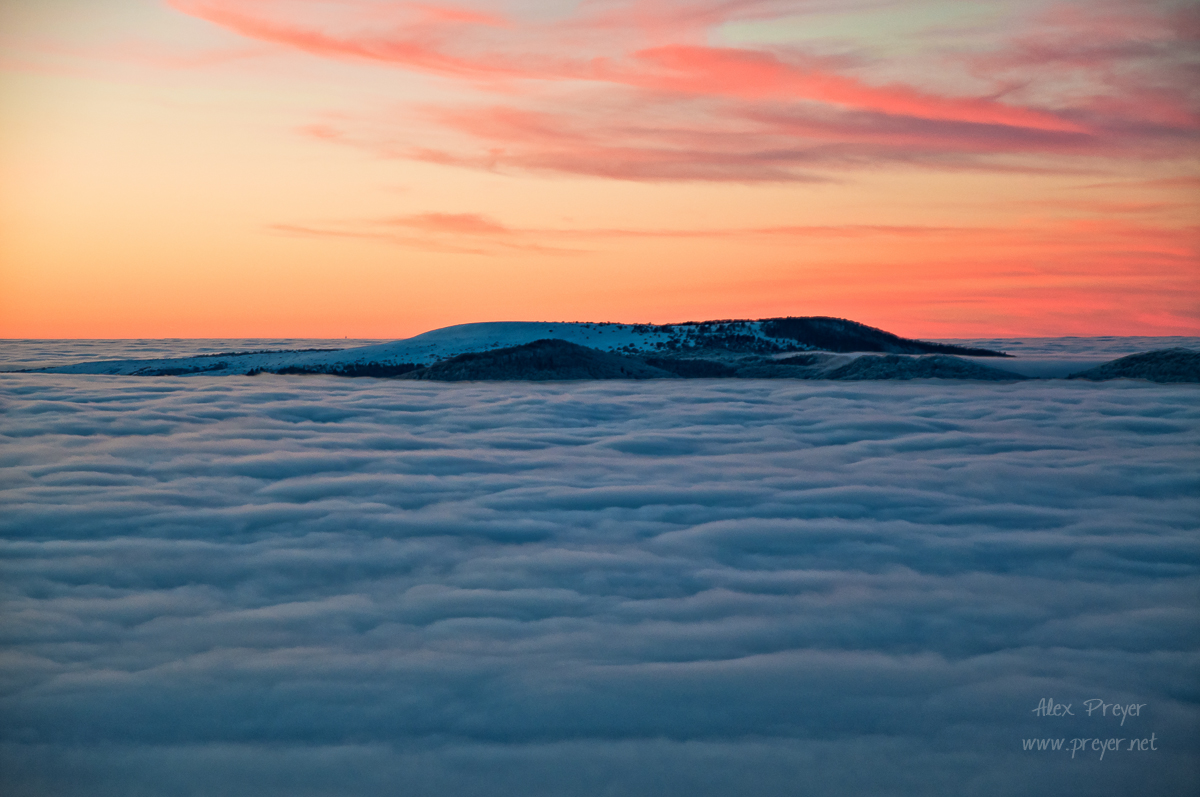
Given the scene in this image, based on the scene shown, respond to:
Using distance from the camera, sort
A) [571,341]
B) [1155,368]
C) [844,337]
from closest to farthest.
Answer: [1155,368] → [571,341] → [844,337]

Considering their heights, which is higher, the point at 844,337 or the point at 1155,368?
the point at 844,337

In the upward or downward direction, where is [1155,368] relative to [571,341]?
downward

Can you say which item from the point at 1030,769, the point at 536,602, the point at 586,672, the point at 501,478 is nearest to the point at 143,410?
the point at 501,478

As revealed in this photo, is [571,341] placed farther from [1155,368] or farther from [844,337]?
[1155,368]

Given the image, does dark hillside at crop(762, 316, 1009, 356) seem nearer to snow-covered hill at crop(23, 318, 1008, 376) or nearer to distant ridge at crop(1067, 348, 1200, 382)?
snow-covered hill at crop(23, 318, 1008, 376)

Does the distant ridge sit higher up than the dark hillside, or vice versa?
the dark hillside

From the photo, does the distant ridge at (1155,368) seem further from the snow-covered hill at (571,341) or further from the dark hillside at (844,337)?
the snow-covered hill at (571,341)

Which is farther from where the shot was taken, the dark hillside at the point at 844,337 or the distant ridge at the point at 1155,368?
the dark hillside at the point at 844,337

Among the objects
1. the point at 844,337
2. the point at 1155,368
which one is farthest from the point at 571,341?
the point at 1155,368

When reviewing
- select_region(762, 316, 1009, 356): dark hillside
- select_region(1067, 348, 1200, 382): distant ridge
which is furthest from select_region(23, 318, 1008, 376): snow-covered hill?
select_region(1067, 348, 1200, 382): distant ridge

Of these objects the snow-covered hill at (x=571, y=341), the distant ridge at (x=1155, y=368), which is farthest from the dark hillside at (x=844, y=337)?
the distant ridge at (x=1155, y=368)

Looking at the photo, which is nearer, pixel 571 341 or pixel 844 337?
pixel 571 341

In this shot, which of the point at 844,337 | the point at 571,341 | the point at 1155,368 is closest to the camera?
the point at 1155,368
